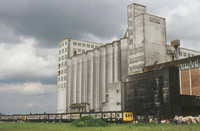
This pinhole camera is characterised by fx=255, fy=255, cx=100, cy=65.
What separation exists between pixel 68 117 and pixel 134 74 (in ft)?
75.8

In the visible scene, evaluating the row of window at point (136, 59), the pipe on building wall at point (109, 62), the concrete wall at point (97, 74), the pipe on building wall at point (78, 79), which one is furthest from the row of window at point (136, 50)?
the pipe on building wall at point (78, 79)

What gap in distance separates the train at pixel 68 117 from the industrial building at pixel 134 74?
10177mm

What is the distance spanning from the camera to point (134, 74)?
76438mm

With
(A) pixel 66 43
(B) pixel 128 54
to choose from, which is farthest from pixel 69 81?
(B) pixel 128 54

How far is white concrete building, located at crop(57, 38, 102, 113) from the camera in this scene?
131 meters

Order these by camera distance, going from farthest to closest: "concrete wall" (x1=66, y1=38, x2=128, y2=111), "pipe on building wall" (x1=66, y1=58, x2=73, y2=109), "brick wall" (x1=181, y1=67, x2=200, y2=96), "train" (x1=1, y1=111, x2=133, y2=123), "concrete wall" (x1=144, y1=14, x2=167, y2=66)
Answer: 1. "pipe on building wall" (x1=66, y1=58, x2=73, y2=109)
2. "concrete wall" (x1=66, y1=38, x2=128, y2=111)
3. "concrete wall" (x1=144, y1=14, x2=167, y2=66)
4. "brick wall" (x1=181, y1=67, x2=200, y2=96)
5. "train" (x1=1, y1=111, x2=133, y2=123)

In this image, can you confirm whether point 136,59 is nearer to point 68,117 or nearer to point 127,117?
point 68,117

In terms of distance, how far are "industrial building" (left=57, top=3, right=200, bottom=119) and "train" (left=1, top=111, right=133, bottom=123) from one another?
1018 cm

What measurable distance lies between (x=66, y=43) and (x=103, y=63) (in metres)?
35.1

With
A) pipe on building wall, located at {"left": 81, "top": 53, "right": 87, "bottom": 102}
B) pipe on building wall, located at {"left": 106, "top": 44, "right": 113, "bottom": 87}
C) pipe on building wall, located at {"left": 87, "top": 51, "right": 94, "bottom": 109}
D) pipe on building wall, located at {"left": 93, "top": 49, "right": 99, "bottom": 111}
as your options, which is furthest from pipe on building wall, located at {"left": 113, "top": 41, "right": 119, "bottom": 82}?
pipe on building wall, located at {"left": 81, "top": 53, "right": 87, "bottom": 102}

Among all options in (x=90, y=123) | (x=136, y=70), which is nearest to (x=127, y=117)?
(x=90, y=123)

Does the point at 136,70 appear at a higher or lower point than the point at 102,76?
higher

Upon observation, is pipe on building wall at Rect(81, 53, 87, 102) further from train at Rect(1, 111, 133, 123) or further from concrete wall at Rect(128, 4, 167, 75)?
concrete wall at Rect(128, 4, 167, 75)

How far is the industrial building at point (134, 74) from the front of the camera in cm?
6384
